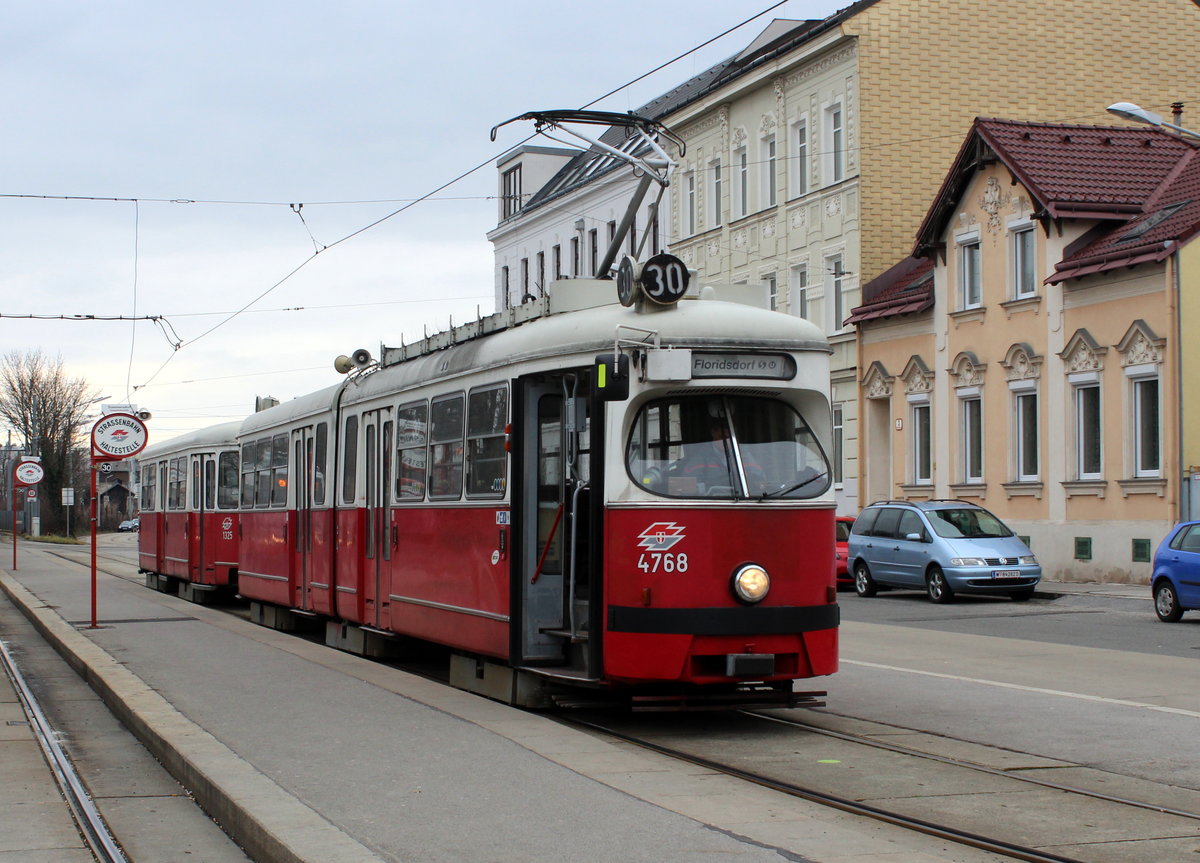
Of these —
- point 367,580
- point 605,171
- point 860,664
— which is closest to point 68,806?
point 367,580

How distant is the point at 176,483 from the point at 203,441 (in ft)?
8.42

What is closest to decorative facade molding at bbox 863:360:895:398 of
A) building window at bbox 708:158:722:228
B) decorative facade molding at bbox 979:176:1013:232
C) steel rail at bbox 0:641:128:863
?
decorative facade molding at bbox 979:176:1013:232

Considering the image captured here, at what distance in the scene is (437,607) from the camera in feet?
45.1

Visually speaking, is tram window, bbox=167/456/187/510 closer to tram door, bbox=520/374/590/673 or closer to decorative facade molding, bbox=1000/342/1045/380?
decorative facade molding, bbox=1000/342/1045/380

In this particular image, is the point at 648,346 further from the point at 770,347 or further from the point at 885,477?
the point at 885,477

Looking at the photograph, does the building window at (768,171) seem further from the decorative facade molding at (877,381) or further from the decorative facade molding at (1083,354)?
the decorative facade molding at (1083,354)

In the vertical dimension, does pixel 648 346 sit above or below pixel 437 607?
above

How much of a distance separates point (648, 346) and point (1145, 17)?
116ft

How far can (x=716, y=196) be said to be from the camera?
47531 mm

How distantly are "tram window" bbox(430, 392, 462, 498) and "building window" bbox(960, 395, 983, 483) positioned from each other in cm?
2278

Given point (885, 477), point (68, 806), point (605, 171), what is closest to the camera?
point (68, 806)

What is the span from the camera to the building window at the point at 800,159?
42.4 meters

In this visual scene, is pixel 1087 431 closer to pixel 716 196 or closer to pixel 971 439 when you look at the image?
pixel 971 439

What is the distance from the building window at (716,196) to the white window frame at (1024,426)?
1547 cm
